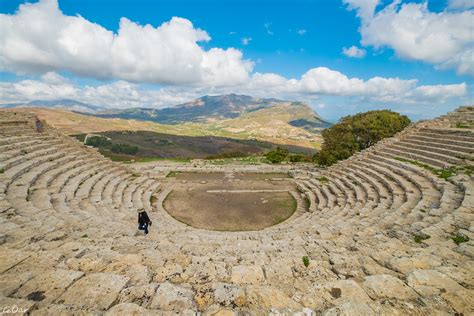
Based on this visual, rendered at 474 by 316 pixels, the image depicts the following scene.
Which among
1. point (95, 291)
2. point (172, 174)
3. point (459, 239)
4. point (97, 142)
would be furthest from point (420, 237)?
point (97, 142)

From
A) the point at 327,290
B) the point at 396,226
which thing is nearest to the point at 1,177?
the point at 327,290

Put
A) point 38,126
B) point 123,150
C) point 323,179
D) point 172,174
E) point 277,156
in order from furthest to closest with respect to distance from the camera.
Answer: point 123,150, point 277,156, point 172,174, point 323,179, point 38,126

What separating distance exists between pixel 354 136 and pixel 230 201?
2023cm

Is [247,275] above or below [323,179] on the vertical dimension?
above

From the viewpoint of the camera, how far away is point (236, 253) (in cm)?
714

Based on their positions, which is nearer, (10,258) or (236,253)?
(10,258)

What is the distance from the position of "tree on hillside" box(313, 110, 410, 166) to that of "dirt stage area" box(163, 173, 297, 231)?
23.3 ft

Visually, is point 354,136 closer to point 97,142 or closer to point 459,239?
point 459,239

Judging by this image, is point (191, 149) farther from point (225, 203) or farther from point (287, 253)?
point (287, 253)

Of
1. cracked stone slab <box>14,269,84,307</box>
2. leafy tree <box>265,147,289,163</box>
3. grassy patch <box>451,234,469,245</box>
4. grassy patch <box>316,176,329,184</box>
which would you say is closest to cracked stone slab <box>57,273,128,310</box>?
cracked stone slab <box>14,269,84,307</box>

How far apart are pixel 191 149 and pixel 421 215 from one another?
254 ft

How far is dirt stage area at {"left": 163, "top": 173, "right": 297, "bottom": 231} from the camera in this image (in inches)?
571

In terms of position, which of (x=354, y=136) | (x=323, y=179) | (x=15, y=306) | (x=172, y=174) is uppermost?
(x=354, y=136)

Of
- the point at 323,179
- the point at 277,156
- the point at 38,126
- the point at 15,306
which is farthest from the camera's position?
the point at 277,156
